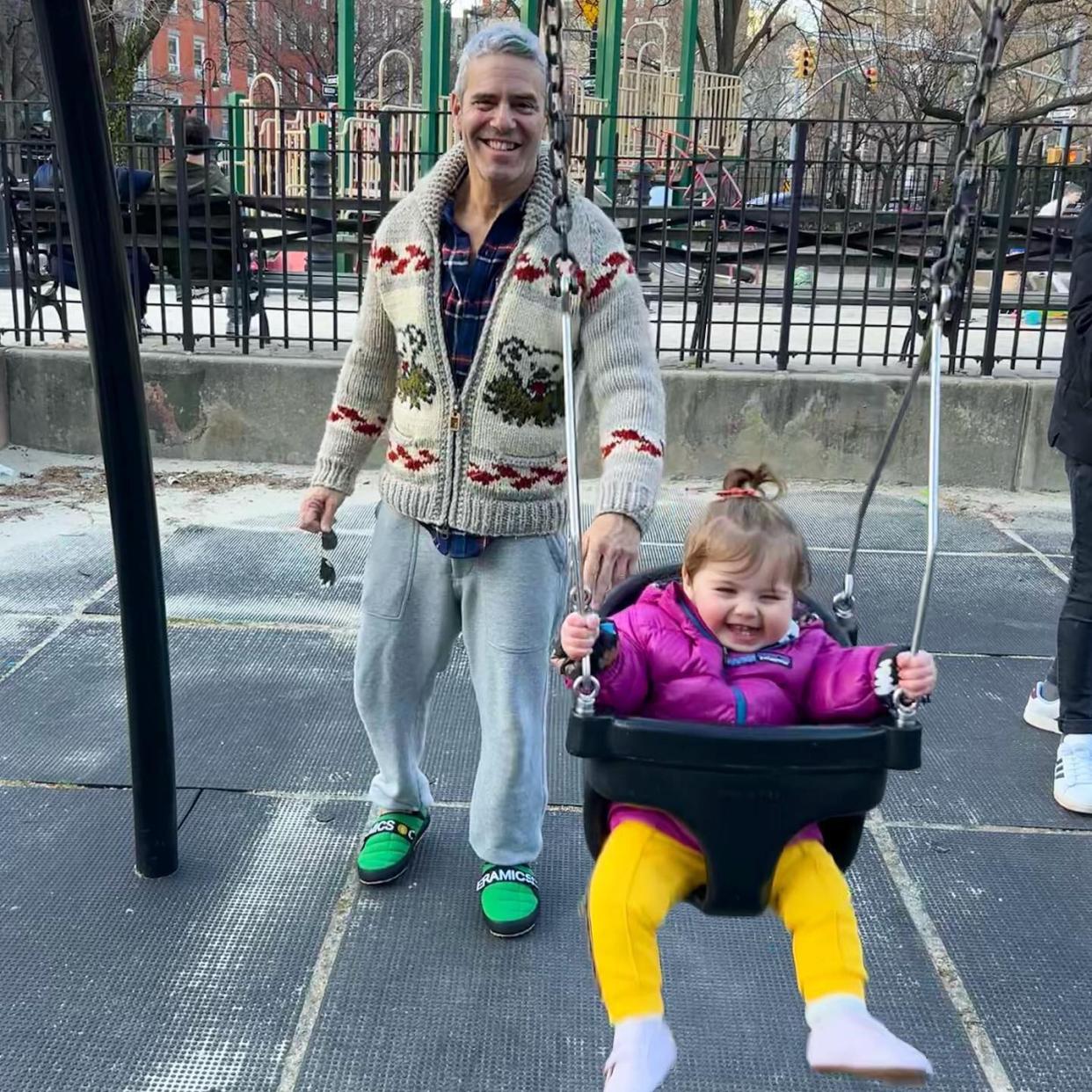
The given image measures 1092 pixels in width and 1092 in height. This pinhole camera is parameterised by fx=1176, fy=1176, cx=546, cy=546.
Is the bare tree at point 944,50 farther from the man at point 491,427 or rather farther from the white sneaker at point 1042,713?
the man at point 491,427

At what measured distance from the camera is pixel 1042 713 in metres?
3.85

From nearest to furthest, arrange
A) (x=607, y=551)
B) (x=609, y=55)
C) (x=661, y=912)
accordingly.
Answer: (x=661, y=912) < (x=607, y=551) < (x=609, y=55)

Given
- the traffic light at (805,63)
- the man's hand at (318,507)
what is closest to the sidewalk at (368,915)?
the man's hand at (318,507)

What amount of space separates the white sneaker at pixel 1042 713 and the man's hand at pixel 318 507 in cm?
246

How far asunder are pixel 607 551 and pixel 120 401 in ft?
3.94

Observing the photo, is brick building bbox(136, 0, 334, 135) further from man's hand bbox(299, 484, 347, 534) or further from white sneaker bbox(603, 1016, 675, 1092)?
white sneaker bbox(603, 1016, 675, 1092)

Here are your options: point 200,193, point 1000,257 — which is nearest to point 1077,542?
point 1000,257

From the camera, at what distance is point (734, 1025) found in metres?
2.43

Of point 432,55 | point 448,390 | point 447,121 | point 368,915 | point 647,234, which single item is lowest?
point 368,915

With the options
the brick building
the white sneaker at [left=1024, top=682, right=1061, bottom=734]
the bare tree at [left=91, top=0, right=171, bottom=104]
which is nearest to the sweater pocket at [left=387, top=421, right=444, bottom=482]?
the white sneaker at [left=1024, top=682, right=1061, bottom=734]

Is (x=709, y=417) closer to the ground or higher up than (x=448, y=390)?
closer to the ground

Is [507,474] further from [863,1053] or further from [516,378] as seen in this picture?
[863,1053]

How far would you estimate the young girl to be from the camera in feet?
5.96

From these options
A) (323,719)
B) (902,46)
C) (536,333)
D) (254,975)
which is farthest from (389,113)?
(902,46)
